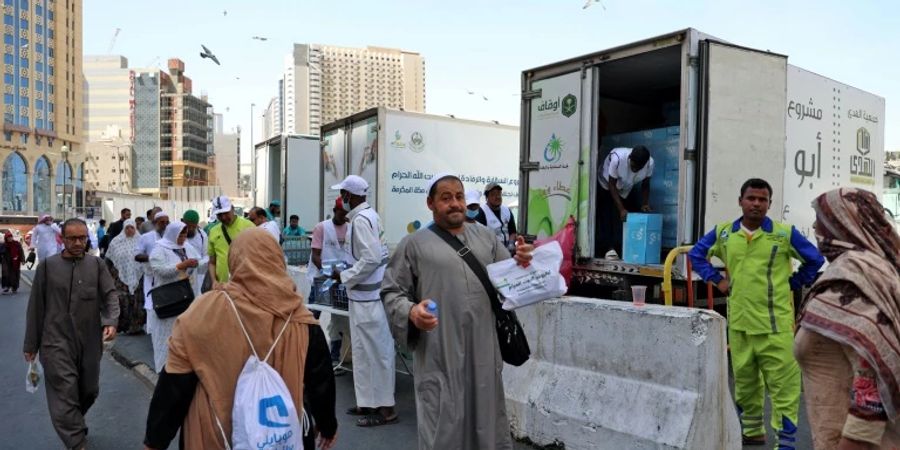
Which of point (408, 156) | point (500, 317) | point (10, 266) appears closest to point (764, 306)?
point (500, 317)

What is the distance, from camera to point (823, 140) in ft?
27.5

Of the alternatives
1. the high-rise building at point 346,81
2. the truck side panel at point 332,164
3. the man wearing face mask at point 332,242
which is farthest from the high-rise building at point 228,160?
the man wearing face mask at point 332,242

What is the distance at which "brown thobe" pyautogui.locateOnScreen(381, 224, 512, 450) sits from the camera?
330 centimetres

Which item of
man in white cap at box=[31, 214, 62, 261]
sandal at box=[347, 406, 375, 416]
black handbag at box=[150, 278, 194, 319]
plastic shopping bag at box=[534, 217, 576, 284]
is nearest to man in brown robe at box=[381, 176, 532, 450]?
sandal at box=[347, 406, 375, 416]

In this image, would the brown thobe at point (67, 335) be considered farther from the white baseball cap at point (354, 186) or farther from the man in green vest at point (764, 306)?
the man in green vest at point (764, 306)

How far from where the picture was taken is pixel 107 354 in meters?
9.41

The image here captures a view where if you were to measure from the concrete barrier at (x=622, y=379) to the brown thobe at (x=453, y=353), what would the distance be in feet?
4.01

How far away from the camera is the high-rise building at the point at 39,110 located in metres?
96.5

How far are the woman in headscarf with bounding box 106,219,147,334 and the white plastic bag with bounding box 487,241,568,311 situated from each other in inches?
346

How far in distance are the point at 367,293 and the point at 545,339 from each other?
5.41 ft

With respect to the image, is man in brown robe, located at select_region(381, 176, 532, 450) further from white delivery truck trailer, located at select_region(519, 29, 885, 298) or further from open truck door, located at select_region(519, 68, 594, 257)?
open truck door, located at select_region(519, 68, 594, 257)

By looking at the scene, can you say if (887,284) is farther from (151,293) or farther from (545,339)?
(151,293)

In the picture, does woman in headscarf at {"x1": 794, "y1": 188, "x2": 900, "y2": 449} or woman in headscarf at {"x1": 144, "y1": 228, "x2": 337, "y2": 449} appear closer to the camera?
woman in headscarf at {"x1": 794, "y1": 188, "x2": 900, "y2": 449}

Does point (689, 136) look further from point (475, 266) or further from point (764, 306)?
point (475, 266)
